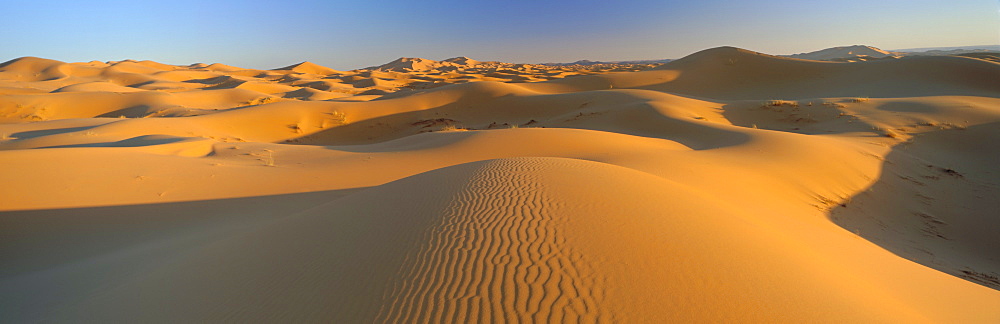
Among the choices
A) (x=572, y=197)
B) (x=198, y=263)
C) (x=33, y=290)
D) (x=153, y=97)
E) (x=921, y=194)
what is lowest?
(x=921, y=194)

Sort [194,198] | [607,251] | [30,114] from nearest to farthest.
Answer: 1. [607,251]
2. [194,198]
3. [30,114]

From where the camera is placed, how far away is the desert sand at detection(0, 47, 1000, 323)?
8.95ft

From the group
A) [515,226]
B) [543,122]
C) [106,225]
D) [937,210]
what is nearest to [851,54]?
[543,122]

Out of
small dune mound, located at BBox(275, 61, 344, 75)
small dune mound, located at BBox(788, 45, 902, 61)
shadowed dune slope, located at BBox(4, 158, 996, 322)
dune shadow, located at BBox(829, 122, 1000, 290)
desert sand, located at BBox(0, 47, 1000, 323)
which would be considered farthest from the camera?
small dune mound, located at BBox(788, 45, 902, 61)

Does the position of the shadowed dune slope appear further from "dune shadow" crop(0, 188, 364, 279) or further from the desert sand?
"dune shadow" crop(0, 188, 364, 279)

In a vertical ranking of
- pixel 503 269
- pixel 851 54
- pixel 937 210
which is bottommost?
pixel 937 210

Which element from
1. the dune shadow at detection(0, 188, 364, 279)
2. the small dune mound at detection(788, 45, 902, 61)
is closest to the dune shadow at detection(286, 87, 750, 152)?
the dune shadow at detection(0, 188, 364, 279)

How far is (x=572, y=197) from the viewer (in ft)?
14.1

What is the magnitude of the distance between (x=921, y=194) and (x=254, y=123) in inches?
876

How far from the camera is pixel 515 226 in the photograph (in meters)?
3.50

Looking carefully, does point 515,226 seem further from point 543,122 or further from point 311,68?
point 311,68

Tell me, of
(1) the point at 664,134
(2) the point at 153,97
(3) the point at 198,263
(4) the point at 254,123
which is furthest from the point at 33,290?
(2) the point at 153,97

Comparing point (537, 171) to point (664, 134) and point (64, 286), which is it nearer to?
point (64, 286)

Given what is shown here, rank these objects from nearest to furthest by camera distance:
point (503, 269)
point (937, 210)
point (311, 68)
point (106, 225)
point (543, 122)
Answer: point (503, 269) → point (106, 225) → point (937, 210) → point (543, 122) → point (311, 68)
